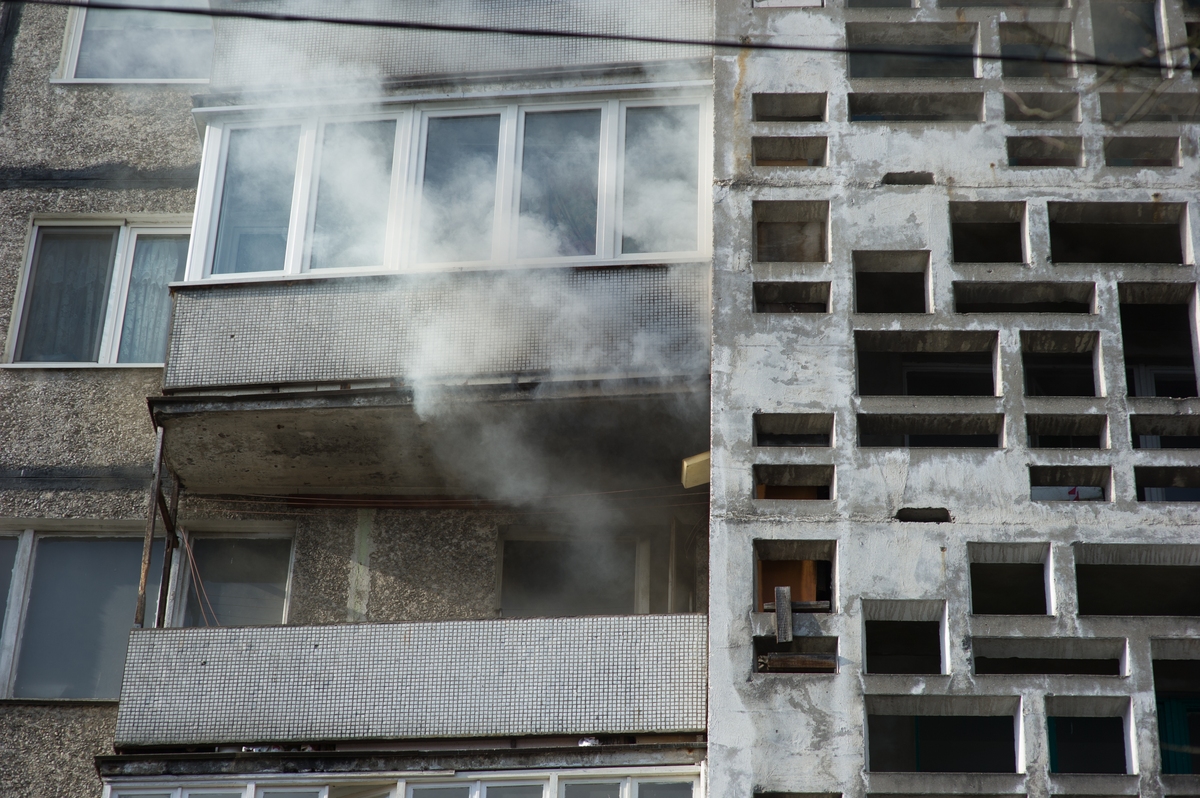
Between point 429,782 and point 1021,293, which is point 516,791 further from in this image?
point 1021,293

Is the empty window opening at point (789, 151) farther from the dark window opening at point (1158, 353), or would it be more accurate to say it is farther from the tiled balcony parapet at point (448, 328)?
the dark window opening at point (1158, 353)

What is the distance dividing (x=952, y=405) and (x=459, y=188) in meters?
4.01

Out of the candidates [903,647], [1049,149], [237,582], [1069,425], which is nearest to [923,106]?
[1049,149]

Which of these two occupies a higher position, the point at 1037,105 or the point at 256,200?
the point at 1037,105

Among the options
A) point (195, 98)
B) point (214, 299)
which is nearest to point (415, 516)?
point (214, 299)

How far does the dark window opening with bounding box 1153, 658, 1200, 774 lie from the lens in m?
8.77

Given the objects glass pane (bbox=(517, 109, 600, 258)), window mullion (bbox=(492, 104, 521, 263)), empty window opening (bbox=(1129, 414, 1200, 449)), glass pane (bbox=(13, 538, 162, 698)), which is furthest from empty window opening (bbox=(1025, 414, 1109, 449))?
glass pane (bbox=(13, 538, 162, 698))

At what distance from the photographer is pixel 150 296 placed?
11117 millimetres

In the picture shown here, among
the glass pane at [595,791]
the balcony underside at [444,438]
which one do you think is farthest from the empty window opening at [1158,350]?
the glass pane at [595,791]

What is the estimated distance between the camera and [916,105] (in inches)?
360

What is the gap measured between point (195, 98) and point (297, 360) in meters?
2.58

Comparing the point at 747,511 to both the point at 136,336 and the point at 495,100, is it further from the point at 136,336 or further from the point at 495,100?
the point at 136,336

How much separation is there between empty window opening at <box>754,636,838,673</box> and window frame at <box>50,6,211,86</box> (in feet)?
24.5

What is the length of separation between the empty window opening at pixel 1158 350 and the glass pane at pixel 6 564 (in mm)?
8887
